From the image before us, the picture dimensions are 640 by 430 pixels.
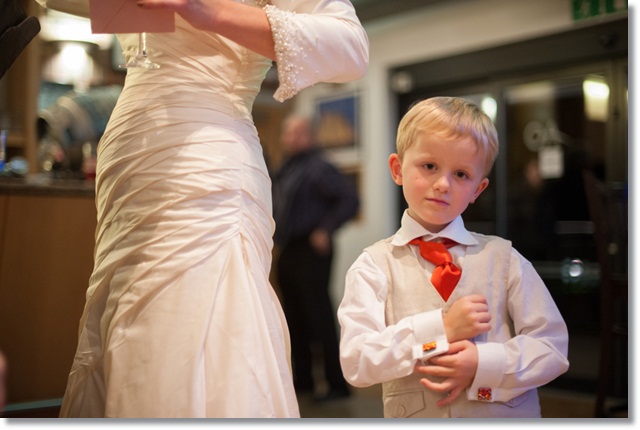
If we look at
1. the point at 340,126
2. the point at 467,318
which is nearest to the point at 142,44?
the point at 467,318

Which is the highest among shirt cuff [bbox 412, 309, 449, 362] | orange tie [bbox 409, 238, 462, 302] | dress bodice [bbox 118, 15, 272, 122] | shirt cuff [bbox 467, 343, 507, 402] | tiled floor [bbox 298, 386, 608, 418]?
dress bodice [bbox 118, 15, 272, 122]

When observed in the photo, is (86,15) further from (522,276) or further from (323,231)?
(323,231)

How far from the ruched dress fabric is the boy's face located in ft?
0.63

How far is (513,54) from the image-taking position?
2518 millimetres

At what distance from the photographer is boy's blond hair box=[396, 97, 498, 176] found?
132 centimetres

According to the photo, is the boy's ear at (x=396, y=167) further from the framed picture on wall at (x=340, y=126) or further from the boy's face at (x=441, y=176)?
the framed picture on wall at (x=340, y=126)

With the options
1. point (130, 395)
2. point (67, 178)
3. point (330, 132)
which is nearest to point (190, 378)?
point (130, 395)

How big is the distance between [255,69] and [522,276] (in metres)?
0.64

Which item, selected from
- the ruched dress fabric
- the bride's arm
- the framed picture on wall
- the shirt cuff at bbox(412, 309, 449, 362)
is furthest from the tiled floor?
the framed picture on wall

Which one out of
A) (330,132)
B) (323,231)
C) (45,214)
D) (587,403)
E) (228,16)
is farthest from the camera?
(330,132)

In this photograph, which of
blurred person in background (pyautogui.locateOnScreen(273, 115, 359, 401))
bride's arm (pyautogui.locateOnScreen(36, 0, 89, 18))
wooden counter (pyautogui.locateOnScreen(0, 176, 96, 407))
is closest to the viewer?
bride's arm (pyautogui.locateOnScreen(36, 0, 89, 18))

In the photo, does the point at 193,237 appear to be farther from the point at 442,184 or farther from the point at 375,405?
the point at 375,405

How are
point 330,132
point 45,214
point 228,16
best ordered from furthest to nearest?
point 330,132
point 45,214
point 228,16

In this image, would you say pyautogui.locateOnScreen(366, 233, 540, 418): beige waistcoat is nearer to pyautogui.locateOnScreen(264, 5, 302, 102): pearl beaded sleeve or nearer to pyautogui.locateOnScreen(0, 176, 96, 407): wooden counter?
pyautogui.locateOnScreen(264, 5, 302, 102): pearl beaded sleeve
